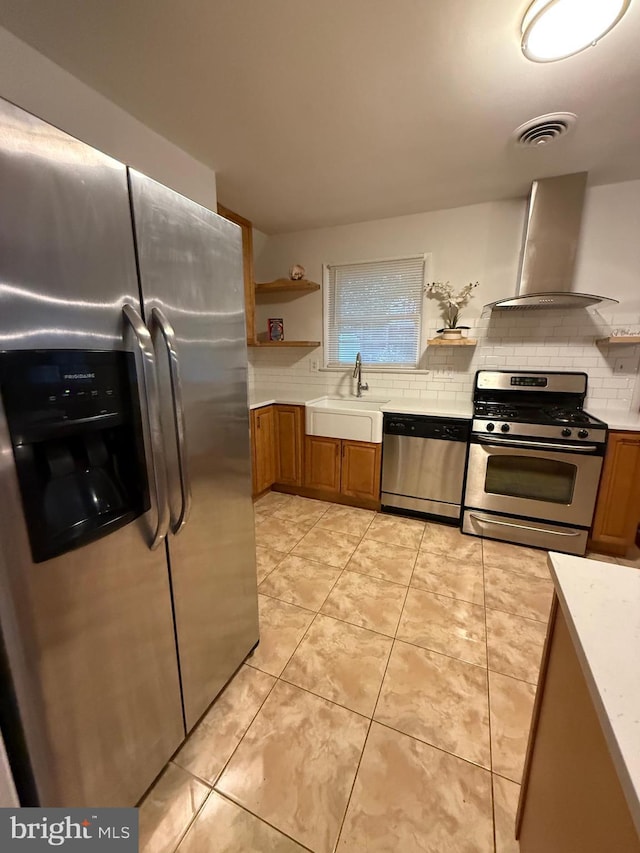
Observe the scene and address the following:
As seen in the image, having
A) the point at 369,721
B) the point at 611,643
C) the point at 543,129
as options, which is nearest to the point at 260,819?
the point at 369,721

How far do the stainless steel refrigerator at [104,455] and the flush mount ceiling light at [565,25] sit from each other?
51.1 inches

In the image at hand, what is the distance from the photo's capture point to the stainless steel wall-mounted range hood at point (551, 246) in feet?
7.89

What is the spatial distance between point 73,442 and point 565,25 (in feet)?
6.94

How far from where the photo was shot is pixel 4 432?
66cm

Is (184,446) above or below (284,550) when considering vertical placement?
above

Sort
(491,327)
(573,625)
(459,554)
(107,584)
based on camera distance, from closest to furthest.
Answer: (573,625)
(107,584)
(459,554)
(491,327)

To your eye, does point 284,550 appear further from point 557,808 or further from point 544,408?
point 544,408

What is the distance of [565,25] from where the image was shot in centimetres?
124

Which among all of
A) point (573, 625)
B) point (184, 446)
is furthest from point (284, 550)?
point (573, 625)

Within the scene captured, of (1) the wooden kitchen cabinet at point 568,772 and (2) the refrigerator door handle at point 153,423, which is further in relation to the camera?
(2) the refrigerator door handle at point 153,423

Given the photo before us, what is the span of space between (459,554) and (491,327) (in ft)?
6.06

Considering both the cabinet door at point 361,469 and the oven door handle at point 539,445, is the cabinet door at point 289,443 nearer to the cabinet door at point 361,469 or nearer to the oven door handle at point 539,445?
the cabinet door at point 361,469

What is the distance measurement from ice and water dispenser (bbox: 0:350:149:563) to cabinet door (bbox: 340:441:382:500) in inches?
87.1

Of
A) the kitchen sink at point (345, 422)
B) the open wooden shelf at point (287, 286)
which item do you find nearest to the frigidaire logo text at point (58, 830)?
the kitchen sink at point (345, 422)
